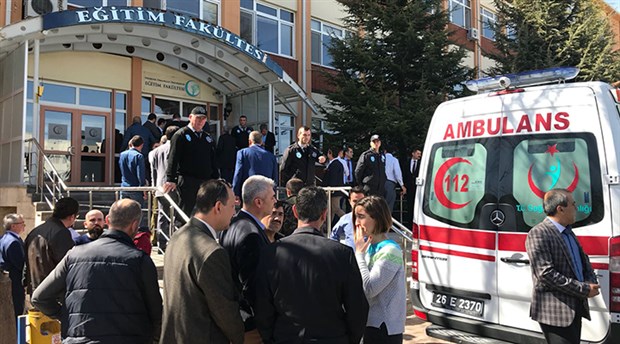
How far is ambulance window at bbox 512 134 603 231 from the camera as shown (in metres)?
3.97

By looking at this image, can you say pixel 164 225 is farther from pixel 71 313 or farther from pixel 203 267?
pixel 203 267

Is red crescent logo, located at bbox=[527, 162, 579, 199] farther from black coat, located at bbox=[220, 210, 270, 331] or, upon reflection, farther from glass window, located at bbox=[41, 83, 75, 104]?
glass window, located at bbox=[41, 83, 75, 104]

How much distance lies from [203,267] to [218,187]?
0.50 m

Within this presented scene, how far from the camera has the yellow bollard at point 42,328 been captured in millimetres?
4121

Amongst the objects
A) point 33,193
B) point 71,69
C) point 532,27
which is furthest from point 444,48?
point 33,193

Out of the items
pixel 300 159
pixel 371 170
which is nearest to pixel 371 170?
pixel 371 170

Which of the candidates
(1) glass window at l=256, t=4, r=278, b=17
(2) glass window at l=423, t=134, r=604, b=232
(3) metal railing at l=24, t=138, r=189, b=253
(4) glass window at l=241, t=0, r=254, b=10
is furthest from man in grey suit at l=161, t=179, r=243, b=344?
(1) glass window at l=256, t=4, r=278, b=17

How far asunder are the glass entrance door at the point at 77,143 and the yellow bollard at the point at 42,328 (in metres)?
9.68

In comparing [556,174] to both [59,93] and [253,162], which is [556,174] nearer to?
[253,162]

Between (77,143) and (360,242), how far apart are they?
11.7m

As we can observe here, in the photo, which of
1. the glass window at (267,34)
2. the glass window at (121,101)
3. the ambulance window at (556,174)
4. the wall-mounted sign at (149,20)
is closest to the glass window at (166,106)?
the glass window at (121,101)

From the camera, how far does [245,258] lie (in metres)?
3.10

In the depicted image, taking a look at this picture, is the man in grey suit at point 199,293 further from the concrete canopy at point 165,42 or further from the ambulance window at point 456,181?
the concrete canopy at point 165,42

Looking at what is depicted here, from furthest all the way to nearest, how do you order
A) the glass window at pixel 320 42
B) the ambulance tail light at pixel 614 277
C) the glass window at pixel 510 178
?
1. the glass window at pixel 320 42
2. the glass window at pixel 510 178
3. the ambulance tail light at pixel 614 277
